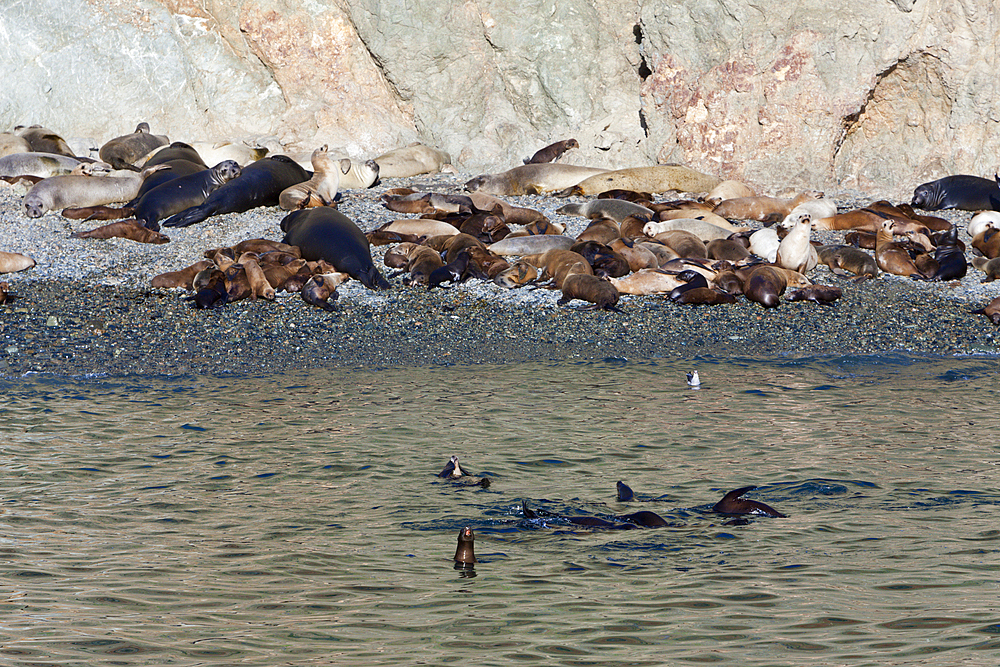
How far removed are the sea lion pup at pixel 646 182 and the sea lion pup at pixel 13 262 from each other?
21.6 ft

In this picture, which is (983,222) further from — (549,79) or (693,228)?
(549,79)

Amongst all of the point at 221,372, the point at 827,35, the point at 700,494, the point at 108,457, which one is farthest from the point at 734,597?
the point at 827,35

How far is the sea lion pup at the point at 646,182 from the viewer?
13.2 meters

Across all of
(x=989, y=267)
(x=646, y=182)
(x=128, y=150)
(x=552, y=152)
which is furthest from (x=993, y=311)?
(x=128, y=150)

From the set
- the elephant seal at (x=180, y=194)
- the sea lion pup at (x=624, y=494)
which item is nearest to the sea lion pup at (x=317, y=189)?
the elephant seal at (x=180, y=194)

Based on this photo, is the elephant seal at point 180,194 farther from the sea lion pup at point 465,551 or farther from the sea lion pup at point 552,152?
the sea lion pup at point 465,551

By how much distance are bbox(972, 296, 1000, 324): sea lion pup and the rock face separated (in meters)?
5.02

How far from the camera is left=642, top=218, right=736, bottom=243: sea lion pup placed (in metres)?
10.8

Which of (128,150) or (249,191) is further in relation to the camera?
(128,150)

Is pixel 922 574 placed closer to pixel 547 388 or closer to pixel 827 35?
pixel 547 388

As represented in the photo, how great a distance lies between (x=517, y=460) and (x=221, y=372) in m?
2.93

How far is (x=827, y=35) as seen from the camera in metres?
12.9

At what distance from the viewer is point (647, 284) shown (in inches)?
359

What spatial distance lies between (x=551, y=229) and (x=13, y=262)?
5.46 meters
